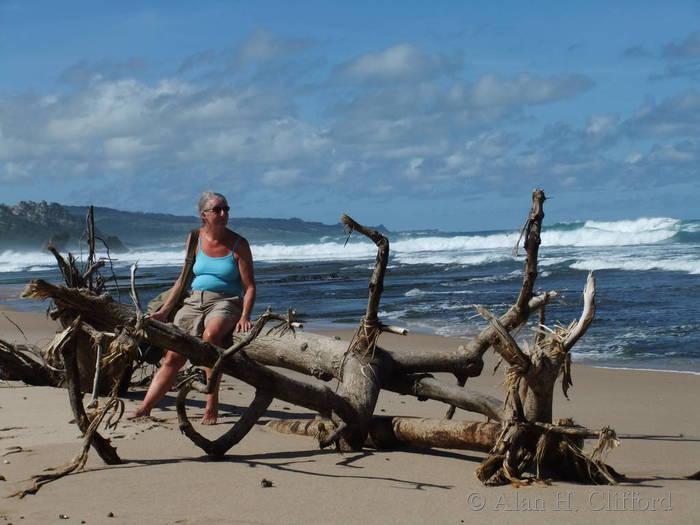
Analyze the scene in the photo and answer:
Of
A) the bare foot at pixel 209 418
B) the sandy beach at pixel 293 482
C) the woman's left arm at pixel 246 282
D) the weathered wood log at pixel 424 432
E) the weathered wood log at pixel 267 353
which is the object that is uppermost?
the woman's left arm at pixel 246 282

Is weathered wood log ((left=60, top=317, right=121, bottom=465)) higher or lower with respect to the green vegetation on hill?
lower

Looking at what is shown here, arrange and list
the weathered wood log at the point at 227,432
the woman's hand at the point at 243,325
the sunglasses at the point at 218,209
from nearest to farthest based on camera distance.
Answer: the weathered wood log at the point at 227,432
the woman's hand at the point at 243,325
the sunglasses at the point at 218,209

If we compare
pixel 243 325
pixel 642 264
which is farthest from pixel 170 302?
pixel 642 264

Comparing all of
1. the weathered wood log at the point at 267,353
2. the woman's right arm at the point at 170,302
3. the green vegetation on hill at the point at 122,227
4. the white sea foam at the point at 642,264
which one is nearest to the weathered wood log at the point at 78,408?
the weathered wood log at the point at 267,353

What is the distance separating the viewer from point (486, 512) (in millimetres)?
4324

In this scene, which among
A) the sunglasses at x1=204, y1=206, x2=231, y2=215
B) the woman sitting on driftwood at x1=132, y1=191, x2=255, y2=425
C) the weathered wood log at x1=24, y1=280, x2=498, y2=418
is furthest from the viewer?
the sunglasses at x1=204, y1=206, x2=231, y2=215

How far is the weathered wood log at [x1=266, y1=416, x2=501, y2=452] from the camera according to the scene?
17.4ft

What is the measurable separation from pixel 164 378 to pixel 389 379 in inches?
62.8

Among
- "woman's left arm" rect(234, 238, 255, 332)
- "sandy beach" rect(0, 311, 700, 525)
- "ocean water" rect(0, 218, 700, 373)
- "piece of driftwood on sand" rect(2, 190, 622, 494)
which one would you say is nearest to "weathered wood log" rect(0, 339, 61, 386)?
"sandy beach" rect(0, 311, 700, 525)

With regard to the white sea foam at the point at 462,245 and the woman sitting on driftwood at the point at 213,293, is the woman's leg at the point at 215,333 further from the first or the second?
the white sea foam at the point at 462,245

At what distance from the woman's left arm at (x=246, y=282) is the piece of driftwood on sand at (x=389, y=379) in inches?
16.0

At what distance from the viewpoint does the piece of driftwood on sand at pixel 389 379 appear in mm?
4844

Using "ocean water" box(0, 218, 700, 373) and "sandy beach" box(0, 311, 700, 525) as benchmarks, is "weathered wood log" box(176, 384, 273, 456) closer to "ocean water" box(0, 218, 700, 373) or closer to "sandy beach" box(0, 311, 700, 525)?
"sandy beach" box(0, 311, 700, 525)

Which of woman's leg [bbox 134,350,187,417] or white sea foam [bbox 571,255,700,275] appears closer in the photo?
woman's leg [bbox 134,350,187,417]
